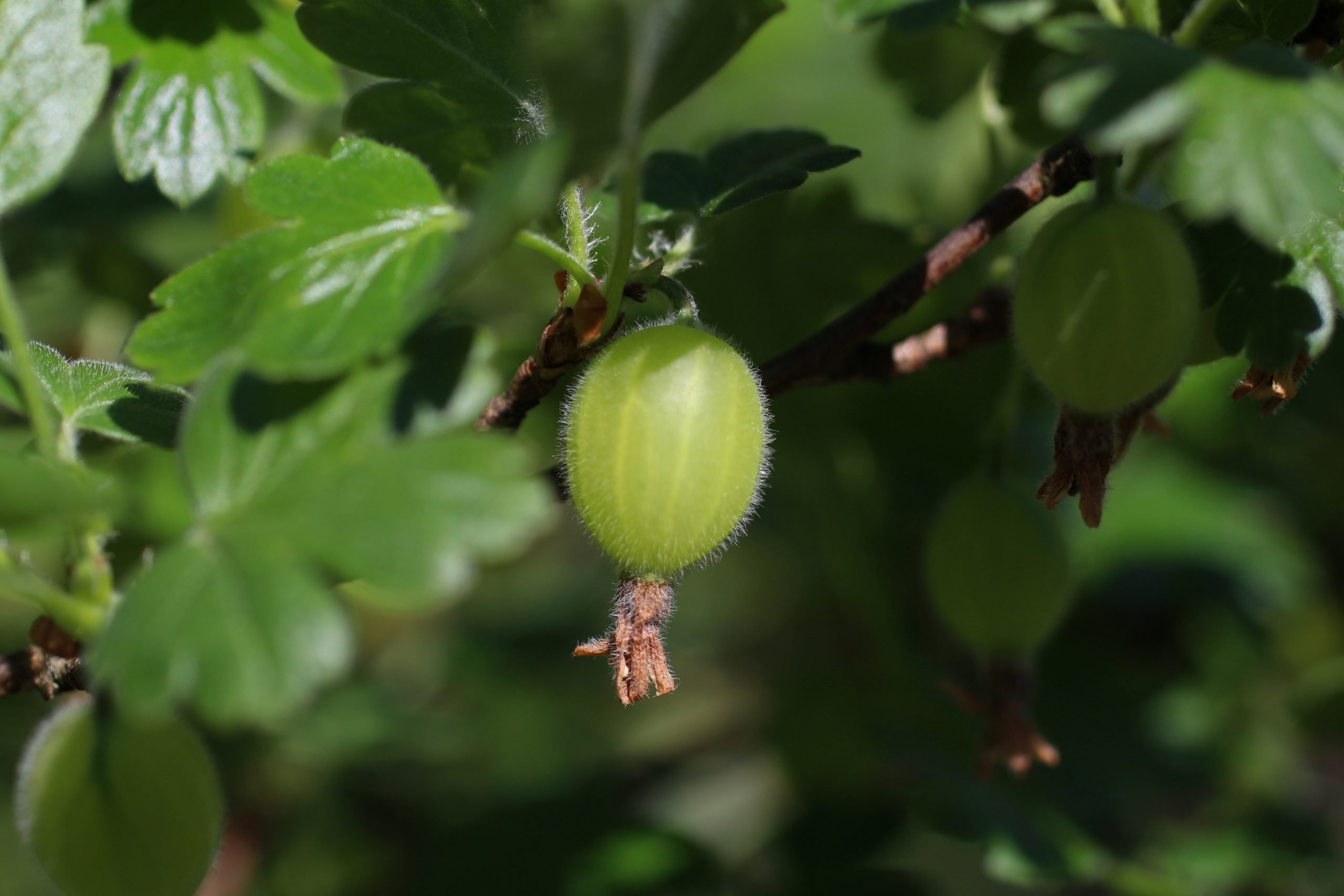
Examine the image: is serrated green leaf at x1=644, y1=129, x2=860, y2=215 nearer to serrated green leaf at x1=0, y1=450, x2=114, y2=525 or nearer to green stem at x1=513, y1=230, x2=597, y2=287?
green stem at x1=513, y1=230, x2=597, y2=287

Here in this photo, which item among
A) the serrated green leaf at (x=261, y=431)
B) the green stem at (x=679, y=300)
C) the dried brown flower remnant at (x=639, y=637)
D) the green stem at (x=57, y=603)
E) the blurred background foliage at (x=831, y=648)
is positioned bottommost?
the blurred background foliage at (x=831, y=648)

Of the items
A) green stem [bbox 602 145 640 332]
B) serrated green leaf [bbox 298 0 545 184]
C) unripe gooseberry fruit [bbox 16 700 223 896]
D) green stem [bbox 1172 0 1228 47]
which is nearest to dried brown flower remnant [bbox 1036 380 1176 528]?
green stem [bbox 1172 0 1228 47]

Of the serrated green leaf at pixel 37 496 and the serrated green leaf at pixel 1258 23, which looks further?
the serrated green leaf at pixel 1258 23

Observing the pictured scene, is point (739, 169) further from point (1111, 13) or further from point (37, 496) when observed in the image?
point (37, 496)

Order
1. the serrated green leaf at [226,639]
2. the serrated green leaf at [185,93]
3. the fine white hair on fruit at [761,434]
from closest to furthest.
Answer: the serrated green leaf at [226,639] < the fine white hair on fruit at [761,434] < the serrated green leaf at [185,93]

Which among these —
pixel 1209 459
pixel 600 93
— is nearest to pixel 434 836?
pixel 600 93

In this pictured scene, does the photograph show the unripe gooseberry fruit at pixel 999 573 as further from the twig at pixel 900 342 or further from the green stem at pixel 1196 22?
the green stem at pixel 1196 22

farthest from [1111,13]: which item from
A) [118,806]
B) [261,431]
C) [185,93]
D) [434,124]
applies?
[118,806]

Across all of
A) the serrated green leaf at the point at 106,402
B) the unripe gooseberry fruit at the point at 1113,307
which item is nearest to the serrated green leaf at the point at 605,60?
the unripe gooseberry fruit at the point at 1113,307
